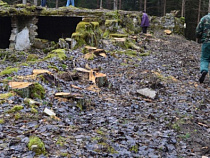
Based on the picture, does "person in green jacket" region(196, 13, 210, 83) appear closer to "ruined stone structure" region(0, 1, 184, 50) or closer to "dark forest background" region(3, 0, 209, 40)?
"ruined stone structure" region(0, 1, 184, 50)

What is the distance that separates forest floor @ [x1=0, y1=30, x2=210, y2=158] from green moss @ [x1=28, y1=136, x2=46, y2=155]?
29 mm

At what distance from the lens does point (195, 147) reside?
4.05 meters

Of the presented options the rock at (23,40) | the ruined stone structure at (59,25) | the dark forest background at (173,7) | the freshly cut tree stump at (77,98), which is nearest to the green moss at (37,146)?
the freshly cut tree stump at (77,98)

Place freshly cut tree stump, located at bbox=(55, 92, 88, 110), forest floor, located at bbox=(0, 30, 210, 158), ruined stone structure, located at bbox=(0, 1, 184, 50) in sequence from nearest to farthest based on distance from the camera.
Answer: forest floor, located at bbox=(0, 30, 210, 158)
freshly cut tree stump, located at bbox=(55, 92, 88, 110)
ruined stone structure, located at bbox=(0, 1, 184, 50)

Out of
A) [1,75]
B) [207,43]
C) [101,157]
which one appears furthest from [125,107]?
[207,43]

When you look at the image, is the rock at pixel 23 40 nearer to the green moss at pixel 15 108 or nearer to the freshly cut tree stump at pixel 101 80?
the freshly cut tree stump at pixel 101 80

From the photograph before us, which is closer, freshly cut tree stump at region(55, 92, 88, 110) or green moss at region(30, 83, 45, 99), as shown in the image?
green moss at region(30, 83, 45, 99)

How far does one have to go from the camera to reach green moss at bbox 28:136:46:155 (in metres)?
3.10

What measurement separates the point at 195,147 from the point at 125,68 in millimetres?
4819

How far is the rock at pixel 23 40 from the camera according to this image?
13676 millimetres

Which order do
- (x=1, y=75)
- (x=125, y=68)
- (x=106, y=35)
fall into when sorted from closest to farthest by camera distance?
(x=1, y=75)
(x=125, y=68)
(x=106, y=35)

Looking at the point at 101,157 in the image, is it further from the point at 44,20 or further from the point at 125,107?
the point at 44,20

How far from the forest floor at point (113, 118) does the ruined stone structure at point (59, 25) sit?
2.85 metres

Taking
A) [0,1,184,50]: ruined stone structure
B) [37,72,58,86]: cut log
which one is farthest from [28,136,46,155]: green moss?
[0,1,184,50]: ruined stone structure
